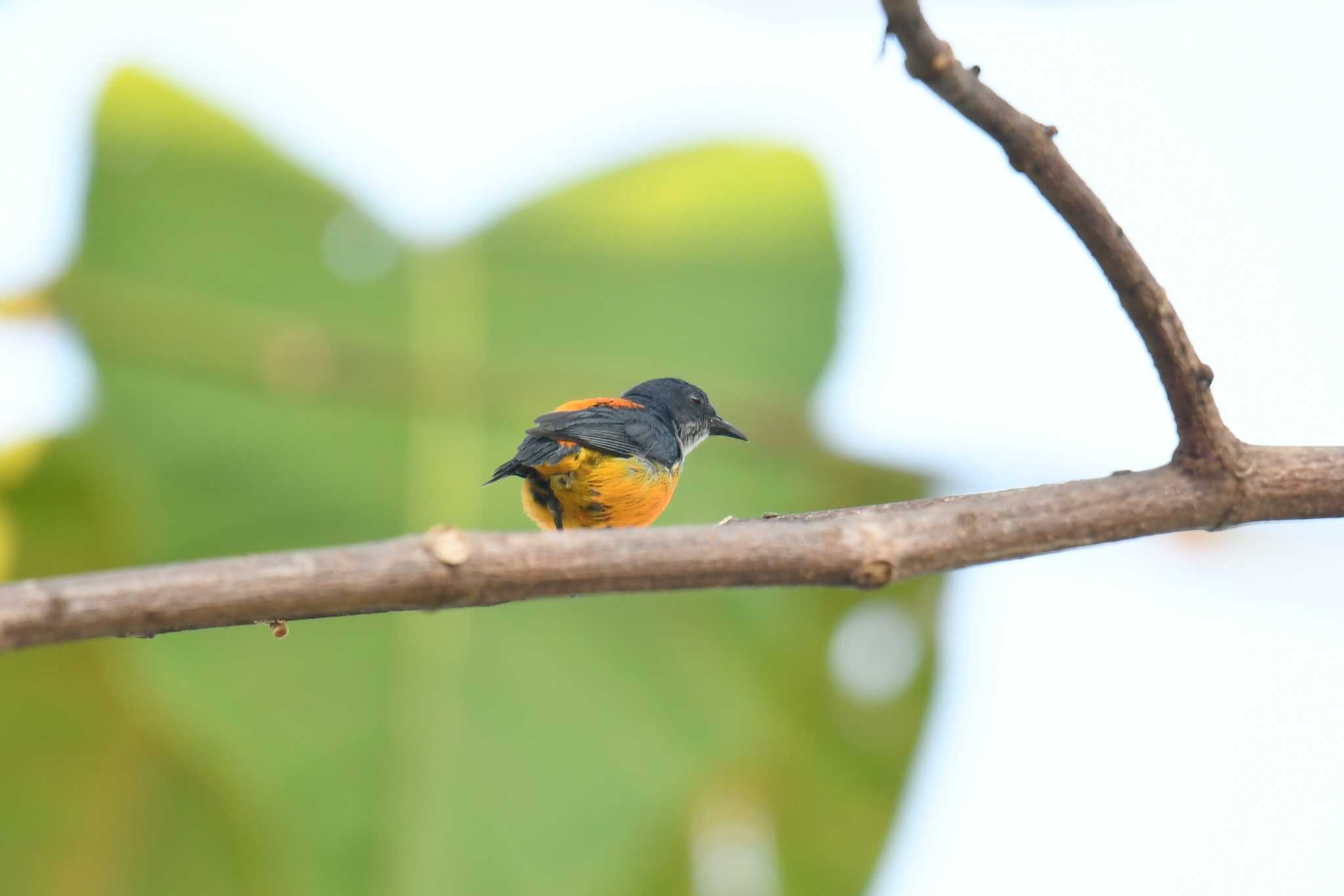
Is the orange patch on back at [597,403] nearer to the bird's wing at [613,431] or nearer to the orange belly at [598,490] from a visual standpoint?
the bird's wing at [613,431]

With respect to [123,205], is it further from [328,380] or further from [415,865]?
[415,865]

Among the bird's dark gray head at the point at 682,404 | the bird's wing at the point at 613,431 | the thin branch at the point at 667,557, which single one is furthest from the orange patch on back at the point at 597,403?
the thin branch at the point at 667,557

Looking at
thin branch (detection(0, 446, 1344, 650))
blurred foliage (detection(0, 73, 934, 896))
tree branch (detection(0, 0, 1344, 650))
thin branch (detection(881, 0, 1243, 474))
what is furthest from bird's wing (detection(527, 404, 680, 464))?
thin branch (detection(881, 0, 1243, 474))

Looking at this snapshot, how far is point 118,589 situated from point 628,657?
258 cm

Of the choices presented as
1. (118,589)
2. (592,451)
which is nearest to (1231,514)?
(118,589)

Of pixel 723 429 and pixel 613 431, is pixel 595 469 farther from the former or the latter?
pixel 723 429

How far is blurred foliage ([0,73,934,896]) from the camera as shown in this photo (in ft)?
9.62

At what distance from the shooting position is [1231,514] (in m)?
1.52

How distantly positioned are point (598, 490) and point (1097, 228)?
5.22 ft

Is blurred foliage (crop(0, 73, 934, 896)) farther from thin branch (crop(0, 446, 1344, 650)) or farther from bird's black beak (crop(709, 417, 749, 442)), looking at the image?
thin branch (crop(0, 446, 1344, 650))

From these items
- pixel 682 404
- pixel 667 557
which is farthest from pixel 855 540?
pixel 682 404

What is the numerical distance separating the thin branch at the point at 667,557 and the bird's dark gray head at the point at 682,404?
6.29ft

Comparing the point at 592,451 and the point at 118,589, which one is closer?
the point at 118,589

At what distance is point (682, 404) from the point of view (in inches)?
137
